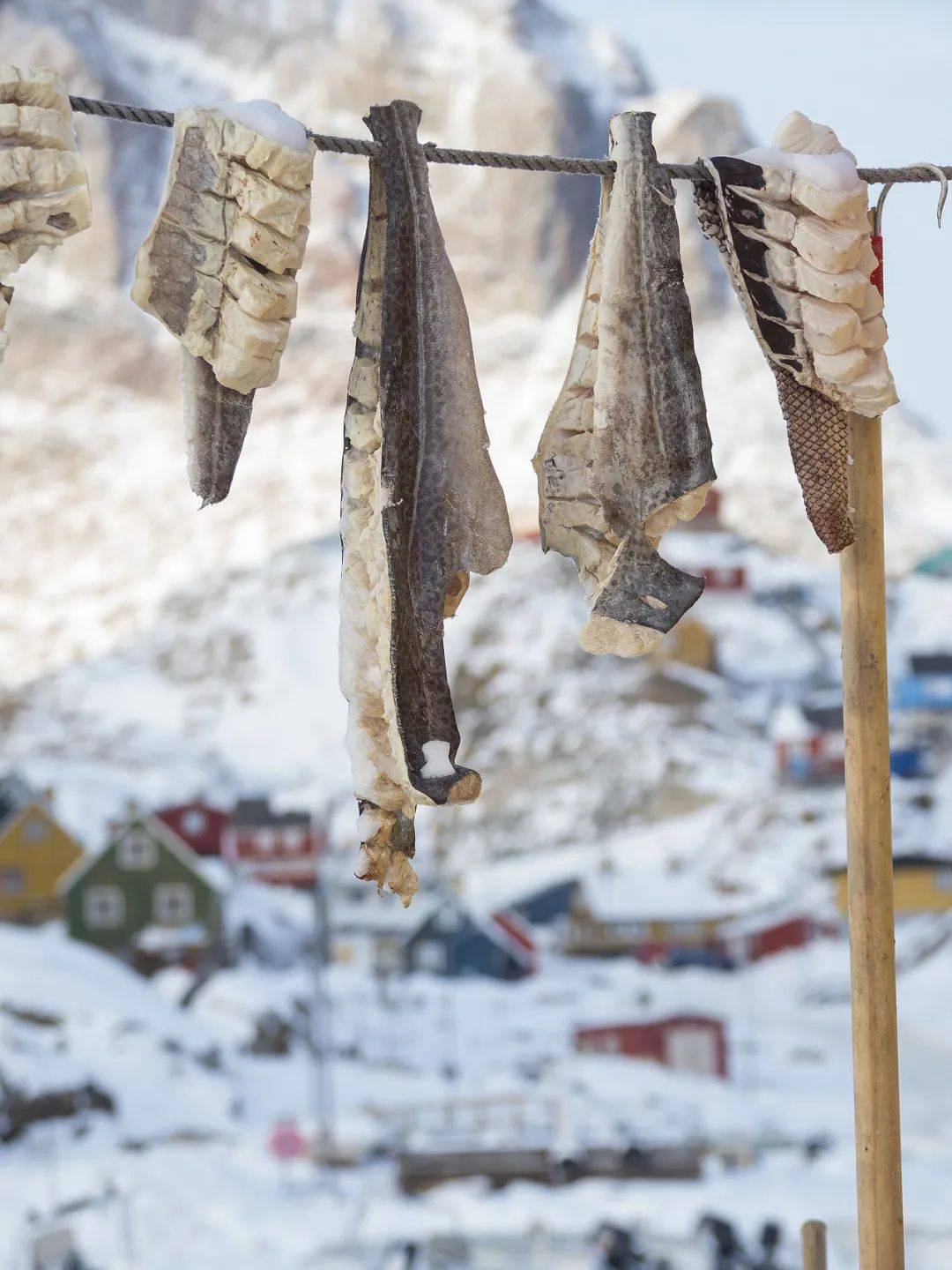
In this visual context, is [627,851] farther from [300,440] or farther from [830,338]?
[300,440]

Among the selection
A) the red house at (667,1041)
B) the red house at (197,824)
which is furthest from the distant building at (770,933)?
the red house at (197,824)

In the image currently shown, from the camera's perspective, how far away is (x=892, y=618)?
65125 mm

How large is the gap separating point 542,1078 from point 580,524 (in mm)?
28067

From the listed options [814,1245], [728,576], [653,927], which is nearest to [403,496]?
[814,1245]

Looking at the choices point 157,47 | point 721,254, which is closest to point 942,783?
point 721,254

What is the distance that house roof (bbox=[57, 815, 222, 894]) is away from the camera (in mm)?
37500

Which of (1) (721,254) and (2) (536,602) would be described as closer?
(1) (721,254)

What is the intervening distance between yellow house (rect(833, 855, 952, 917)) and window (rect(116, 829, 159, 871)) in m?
15.5

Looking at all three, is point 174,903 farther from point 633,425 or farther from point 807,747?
point 633,425

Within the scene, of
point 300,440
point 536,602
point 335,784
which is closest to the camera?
point 335,784

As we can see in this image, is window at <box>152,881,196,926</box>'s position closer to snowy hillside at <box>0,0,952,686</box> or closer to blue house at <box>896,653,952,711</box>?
blue house at <box>896,653,952,711</box>

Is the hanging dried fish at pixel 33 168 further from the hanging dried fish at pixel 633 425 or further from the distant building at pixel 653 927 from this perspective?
the distant building at pixel 653 927

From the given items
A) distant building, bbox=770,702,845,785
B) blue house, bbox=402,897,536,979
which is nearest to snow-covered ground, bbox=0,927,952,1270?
blue house, bbox=402,897,536,979

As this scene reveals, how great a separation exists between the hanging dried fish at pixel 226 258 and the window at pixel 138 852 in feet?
113
